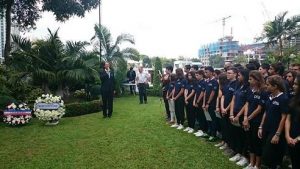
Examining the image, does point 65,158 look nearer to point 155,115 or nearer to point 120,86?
point 155,115

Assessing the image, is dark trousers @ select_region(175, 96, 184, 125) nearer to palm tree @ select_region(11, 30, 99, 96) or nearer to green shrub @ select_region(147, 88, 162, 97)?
palm tree @ select_region(11, 30, 99, 96)

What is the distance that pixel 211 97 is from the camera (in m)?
7.49

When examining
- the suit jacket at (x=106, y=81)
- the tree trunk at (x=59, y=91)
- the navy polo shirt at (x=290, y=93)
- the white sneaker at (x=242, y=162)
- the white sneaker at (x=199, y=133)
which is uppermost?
the suit jacket at (x=106, y=81)

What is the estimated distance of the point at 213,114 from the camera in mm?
7488

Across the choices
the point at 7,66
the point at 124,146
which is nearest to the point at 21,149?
the point at 124,146

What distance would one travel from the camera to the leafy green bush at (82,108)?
38.7ft

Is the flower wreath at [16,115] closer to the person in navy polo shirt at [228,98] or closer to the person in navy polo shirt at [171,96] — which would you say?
the person in navy polo shirt at [171,96]

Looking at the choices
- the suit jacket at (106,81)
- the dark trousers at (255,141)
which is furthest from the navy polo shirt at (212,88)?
the suit jacket at (106,81)

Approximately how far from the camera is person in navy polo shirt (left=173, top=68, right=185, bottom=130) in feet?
30.2

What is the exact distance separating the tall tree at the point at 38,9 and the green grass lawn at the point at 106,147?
713cm

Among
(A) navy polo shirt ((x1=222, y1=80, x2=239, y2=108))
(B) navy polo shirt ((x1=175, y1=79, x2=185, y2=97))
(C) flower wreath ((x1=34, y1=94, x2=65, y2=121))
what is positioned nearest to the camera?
(A) navy polo shirt ((x1=222, y1=80, x2=239, y2=108))

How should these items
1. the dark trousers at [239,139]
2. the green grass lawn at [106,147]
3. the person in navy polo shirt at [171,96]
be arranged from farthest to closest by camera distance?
the person in navy polo shirt at [171,96]
the green grass lawn at [106,147]
the dark trousers at [239,139]

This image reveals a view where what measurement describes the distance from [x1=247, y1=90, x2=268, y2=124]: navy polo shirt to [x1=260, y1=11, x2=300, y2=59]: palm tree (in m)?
20.2

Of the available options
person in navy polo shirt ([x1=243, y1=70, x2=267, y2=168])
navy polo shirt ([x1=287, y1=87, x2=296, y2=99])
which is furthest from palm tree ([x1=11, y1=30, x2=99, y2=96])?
navy polo shirt ([x1=287, y1=87, x2=296, y2=99])
